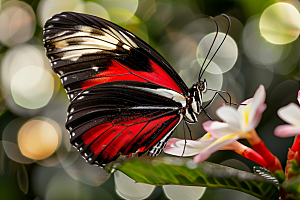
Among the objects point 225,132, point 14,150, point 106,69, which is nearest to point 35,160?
point 14,150

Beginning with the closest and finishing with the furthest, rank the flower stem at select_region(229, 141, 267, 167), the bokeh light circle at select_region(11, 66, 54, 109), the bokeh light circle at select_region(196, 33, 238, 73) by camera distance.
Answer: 1. the flower stem at select_region(229, 141, 267, 167)
2. the bokeh light circle at select_region(11, 66, 54, 109)
3. the bokeh light circle at select_region(196, 33, 238, 73)

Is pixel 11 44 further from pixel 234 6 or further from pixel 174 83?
pixel 234 6

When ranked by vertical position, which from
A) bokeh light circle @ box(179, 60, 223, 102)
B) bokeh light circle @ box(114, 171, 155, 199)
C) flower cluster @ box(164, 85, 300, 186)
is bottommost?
bokeh light circle @ box(114, 171, 155, 199)

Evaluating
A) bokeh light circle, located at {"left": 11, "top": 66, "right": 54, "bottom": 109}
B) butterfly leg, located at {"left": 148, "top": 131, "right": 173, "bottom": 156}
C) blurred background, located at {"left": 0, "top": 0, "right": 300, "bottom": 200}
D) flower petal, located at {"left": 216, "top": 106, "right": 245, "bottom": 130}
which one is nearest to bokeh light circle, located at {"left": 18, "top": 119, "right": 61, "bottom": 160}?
blurred background, located at {"left": 0, "top": 0, "right": 300, "bottom": 200}

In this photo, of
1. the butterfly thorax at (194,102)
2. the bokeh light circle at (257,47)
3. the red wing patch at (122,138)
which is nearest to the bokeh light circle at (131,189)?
the red wing patch at (122,138)

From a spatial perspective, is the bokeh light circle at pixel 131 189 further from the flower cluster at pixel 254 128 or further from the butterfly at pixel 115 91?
the flower cluster at pixel 254 128

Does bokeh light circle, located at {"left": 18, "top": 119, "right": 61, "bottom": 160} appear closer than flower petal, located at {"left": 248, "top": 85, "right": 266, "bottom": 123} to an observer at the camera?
No

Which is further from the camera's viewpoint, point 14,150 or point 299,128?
point 14,150

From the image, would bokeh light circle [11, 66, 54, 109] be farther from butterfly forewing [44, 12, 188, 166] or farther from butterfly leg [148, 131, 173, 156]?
butterfly leg [148, 131, 173, 156]
